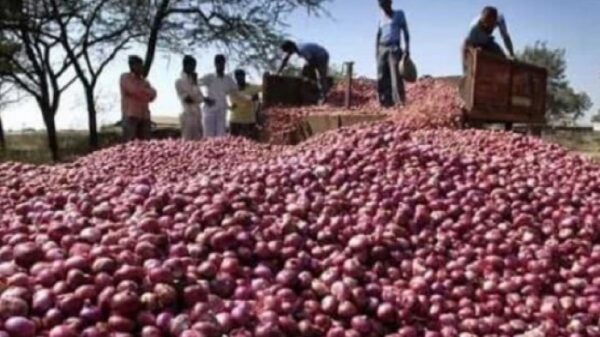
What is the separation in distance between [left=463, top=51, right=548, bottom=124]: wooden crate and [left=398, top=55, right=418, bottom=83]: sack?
5.28 feet

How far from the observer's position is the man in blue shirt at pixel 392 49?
9406 mm

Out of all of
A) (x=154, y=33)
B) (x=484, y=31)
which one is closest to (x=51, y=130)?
(x=154, y=33)

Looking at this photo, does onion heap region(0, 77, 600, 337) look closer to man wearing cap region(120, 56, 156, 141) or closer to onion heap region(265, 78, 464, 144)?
onion heap region(265, 78, 464, 144)

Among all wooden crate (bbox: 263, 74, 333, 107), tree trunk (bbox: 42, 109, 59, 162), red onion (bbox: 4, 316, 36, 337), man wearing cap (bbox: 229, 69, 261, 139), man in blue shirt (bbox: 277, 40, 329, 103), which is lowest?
tree trunk (bbox: 42, 109, 59, 162)

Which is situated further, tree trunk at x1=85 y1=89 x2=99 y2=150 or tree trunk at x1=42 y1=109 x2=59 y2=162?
tree trunk at x1=85 y1=89 x2=99 y2=150

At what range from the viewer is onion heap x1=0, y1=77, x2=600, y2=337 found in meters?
2.09

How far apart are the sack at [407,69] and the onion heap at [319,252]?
5.09 metres

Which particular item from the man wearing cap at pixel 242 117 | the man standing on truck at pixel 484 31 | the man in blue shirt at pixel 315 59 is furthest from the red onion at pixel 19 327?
the man in blue shirt at pixel 315 59

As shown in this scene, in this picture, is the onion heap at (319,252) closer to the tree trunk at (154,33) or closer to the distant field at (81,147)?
the distant field at (81,147)

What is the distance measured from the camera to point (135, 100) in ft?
31.1

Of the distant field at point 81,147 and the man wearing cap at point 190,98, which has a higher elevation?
the man wearing cap at point 190,98

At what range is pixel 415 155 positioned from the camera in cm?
412

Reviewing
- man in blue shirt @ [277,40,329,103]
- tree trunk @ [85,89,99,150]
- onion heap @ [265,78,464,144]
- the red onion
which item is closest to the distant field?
tree trunk @ [85,89,99,150]

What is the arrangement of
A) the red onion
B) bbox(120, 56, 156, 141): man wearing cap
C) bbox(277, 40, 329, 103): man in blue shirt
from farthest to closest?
bbox(277, 40, 329, 103): man in blue shirt, bbox(120, 56, 156, 141): man wearing cap, the red onion
